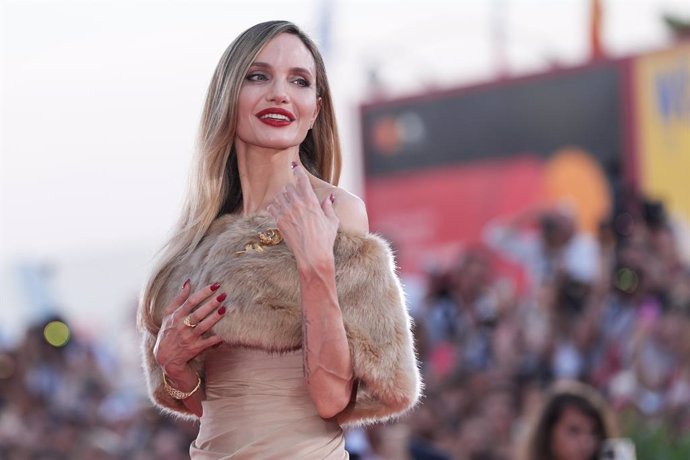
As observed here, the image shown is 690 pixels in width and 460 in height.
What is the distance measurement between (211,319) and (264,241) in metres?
0.25

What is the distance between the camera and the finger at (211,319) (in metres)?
3.64

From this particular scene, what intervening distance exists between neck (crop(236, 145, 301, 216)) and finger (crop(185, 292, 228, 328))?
1.13ft

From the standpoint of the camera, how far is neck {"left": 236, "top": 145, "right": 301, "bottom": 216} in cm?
392

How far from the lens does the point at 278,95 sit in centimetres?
379

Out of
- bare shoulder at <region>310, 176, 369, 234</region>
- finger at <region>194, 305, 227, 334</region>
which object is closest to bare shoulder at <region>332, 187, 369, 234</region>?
bare shoulder at <region>310, 176, 369, 234</region>

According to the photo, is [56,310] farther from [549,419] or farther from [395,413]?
[395,413]

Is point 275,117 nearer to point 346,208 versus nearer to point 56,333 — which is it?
point 346,208

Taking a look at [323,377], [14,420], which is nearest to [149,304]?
[323,377]

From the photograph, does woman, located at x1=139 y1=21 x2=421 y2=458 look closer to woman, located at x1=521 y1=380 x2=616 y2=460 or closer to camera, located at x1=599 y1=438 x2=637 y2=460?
camera, located at x1=599 y1=438 x2=637 y2=460

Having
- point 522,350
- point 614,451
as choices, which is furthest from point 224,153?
point 522,350

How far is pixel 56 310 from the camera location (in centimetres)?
1606

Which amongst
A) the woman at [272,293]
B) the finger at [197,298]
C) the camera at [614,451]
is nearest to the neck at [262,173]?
the woman at [272,293]

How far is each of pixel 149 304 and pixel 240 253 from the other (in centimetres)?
39

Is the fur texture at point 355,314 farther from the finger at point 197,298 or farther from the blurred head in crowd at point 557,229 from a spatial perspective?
the blurred head in crowd at point 557,229
